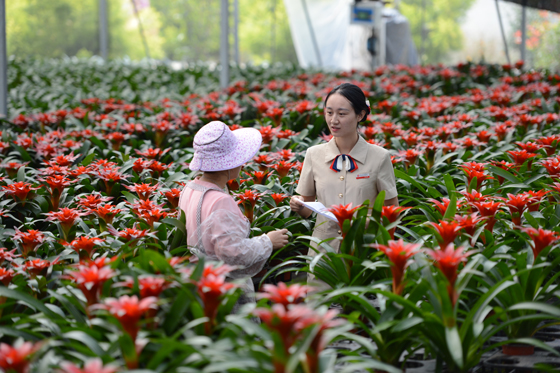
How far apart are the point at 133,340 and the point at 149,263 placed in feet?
1.50

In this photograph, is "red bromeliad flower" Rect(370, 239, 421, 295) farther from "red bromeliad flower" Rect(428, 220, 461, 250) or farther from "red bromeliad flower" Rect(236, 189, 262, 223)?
"red bromeliad flower" Rect(236, 189, 262, 223)

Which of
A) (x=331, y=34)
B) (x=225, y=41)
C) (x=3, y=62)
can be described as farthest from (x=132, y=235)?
(x=331, y=34)

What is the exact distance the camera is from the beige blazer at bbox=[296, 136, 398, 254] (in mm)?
2463

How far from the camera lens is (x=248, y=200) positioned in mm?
2738

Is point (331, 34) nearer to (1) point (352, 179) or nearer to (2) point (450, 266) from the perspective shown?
(1) point (352, 179)

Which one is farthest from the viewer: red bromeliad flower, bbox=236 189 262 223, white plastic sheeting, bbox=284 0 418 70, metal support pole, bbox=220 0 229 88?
white plastic sheeting, bbox=284 0 418 70

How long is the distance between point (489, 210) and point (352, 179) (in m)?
0.61

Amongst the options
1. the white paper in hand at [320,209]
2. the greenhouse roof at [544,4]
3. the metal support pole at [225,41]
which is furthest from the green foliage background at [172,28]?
the white paper in hand at [320,209]

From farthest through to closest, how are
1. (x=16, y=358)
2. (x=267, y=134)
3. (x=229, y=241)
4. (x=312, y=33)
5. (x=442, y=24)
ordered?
(x=442, y=24)
(x=312, y=33)
(x=267, y=134)
(x=229, y=241)
(x=16, y=358)

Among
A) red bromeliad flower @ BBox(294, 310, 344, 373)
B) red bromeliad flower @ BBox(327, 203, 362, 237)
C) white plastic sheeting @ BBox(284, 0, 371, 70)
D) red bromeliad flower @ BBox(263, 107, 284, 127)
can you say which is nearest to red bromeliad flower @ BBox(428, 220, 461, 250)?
red bromeliad flower @ BBox(327, 203, 362, 237)

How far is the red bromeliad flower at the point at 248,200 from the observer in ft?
8.68

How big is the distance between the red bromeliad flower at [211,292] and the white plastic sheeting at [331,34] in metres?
17.4

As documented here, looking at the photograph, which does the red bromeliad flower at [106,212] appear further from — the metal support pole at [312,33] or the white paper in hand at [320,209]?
the metal support pole at [312,33]

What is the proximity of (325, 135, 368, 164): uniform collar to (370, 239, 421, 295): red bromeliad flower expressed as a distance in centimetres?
73
